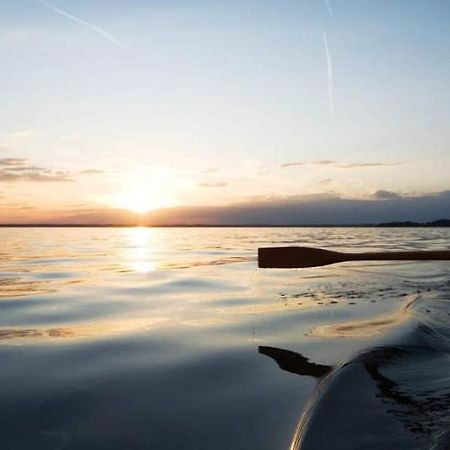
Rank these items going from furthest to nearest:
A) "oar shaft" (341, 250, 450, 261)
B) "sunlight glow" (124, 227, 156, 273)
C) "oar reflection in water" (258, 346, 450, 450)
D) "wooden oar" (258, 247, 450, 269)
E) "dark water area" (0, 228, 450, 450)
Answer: "sunlight glow" (124, 227, 156, 273), "wooden oar" (258, 247, 450, 269), "oar shaft" (341, 250, 450, 261), "dark water area" (0, 228, 450, 450), "oar reflection in water" (258, 346, 450, 450)

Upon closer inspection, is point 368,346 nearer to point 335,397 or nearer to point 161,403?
point 335,397

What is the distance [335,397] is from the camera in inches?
165

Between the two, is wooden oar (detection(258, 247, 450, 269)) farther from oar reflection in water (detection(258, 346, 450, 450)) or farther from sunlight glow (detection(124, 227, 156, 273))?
sunlight glow (detection(124, 227, 156, 273))

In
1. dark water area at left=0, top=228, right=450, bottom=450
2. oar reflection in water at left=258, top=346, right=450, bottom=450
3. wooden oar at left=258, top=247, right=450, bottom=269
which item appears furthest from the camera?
wooden oar at left=258, top=247, right=450, bottom=269

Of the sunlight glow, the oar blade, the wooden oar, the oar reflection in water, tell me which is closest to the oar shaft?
the wooden oar

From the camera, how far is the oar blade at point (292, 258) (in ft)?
24.0

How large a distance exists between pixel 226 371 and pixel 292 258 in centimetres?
275

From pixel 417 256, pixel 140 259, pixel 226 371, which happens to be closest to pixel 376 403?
pixel 226 371

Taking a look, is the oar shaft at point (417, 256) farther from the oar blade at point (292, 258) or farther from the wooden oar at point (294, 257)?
the oar blade at point (292, 258)

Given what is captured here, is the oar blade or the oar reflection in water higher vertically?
the oar blade

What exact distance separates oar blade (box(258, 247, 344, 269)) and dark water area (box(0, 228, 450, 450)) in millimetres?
949

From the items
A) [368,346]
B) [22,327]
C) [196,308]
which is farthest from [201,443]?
[196,308]

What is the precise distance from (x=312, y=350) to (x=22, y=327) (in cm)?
433

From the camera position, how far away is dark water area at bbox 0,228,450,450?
349 centimetres
